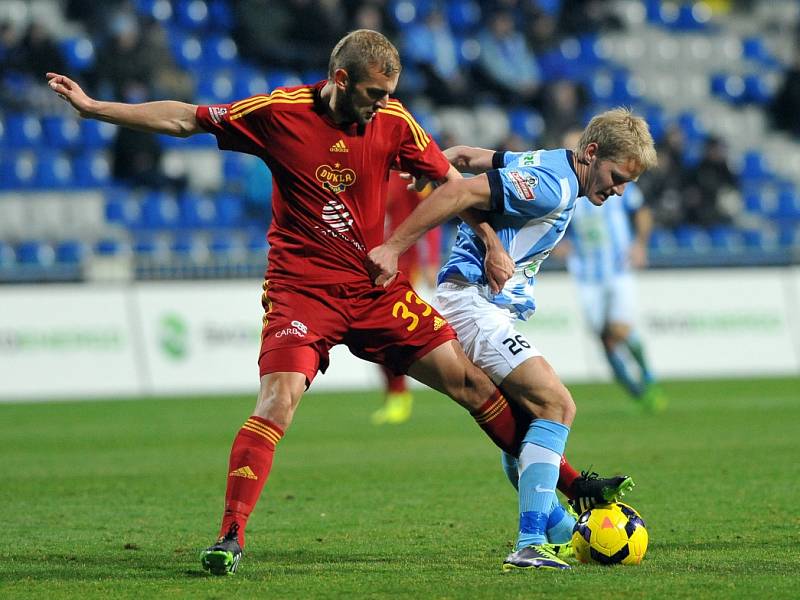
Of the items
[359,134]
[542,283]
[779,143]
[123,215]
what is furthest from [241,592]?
[779,143]

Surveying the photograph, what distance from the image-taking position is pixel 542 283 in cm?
1784

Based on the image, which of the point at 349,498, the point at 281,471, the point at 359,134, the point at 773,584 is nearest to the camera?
the point at 773,584

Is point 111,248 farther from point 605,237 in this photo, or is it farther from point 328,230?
point 328,230

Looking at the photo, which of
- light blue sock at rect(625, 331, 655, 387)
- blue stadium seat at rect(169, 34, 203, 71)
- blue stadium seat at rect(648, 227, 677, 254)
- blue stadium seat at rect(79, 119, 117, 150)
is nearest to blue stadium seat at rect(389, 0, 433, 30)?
blue stadium seat at rect(169, 34, 203, 71)

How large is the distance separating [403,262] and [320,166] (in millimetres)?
8273

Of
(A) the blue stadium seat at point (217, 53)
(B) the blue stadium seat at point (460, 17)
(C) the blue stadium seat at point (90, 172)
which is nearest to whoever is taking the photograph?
(C) the blue stadium seat at point (90, 172)

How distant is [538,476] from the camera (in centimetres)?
595

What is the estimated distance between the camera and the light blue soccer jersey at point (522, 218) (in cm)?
595

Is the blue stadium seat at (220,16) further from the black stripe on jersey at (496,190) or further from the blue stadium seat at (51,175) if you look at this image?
the black stripe on jersey at (496,190)

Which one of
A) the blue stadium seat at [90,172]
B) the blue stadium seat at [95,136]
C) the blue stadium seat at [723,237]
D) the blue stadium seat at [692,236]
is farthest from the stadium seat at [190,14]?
the blue stadium seat at [723,237]

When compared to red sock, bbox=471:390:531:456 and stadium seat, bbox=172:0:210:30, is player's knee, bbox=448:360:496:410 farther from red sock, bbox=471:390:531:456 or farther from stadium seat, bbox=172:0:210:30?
stadium seat, bbox=172:0:210:30

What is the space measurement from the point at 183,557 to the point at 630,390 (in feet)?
26.8

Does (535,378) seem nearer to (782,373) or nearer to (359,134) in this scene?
(359,134)

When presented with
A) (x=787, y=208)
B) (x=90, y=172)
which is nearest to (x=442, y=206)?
(x=90, y=172)
